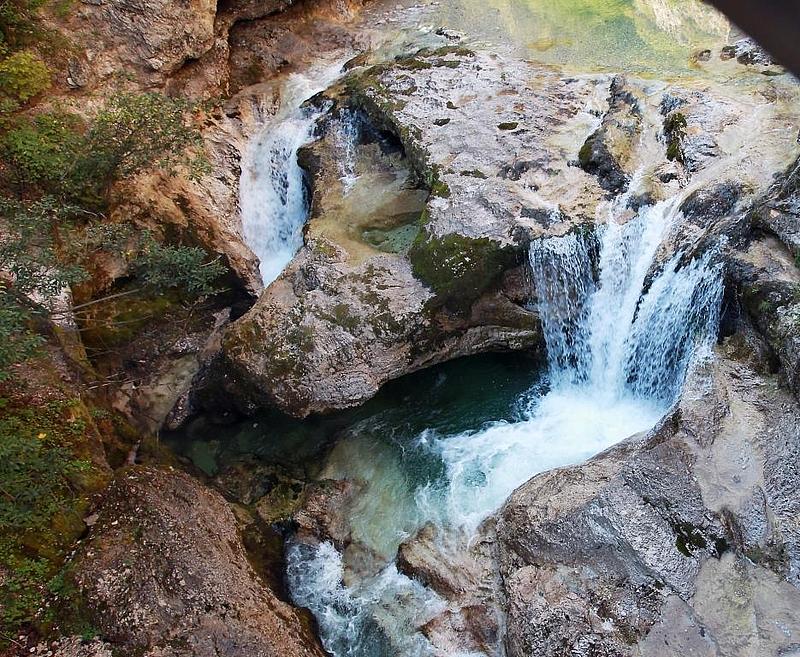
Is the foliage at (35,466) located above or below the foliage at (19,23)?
below

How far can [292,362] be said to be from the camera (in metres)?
10.8

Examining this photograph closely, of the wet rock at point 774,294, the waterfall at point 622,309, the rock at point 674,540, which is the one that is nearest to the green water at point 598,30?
the waterfall at point 622,309

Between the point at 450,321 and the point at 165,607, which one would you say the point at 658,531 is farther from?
the point at 165,607

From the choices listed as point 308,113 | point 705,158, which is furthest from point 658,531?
point 308,113

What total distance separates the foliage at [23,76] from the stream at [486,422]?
20.0ft

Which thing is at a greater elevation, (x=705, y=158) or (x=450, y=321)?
(x=705, y=158)

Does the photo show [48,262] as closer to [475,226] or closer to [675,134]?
[475,226]

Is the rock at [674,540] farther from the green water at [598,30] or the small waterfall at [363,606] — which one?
the green water at [598,30]

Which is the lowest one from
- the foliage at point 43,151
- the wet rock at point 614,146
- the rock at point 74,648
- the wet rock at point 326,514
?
the wet rock at point 326,514

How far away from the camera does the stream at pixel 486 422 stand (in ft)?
31.2

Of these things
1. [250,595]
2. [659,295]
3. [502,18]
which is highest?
[502,18]

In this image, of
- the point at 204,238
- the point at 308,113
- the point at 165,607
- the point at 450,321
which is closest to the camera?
the point at 165,607

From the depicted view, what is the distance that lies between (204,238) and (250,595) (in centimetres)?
752

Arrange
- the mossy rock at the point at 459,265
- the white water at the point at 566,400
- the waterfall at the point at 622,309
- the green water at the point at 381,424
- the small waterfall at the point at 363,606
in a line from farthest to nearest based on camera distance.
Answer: the green water at the point at 381,424 → the mossy rock at the point at 459,265 → the waterfall at the point at 622,309 → the white water at the point at 566,400 → the small waterfall at the point at 363,606
